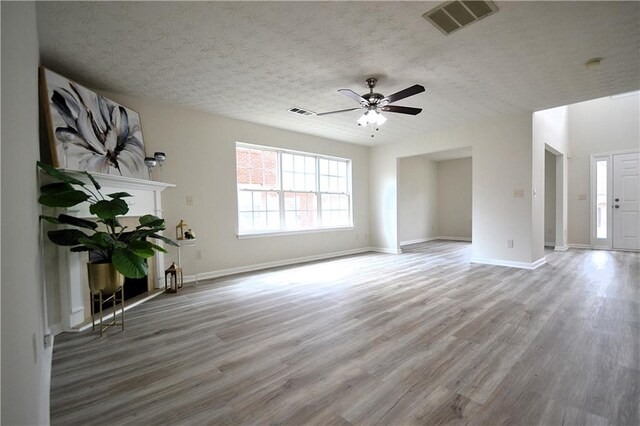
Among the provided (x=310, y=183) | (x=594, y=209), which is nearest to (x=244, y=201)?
(x=310, y=183)

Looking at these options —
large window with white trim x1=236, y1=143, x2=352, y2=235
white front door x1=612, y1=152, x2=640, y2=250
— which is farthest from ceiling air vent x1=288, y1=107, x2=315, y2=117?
white front door x1=612, y1=152, x2=640, y2=250

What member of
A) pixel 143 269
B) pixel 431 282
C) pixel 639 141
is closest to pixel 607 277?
pixel 431 282

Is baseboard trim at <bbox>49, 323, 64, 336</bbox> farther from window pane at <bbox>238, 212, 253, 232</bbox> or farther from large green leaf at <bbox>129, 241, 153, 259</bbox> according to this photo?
window pane at <bbox>238, 212, 253, 232</bbox>

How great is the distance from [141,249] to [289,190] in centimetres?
332

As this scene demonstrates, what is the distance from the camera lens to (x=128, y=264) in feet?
7.47

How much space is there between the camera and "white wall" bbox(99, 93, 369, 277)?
13.3 feet

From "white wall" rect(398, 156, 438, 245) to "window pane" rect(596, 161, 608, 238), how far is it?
153 inches

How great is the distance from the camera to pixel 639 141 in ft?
19.7

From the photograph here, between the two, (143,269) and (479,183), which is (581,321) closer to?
(479,183)

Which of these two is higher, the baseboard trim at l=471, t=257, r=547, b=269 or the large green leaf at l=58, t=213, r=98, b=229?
the large green leaf at l=58, t=213, r=98, b=229

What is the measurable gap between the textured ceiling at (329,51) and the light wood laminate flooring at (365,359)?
8.37ft

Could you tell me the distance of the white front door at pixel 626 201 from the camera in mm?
6082

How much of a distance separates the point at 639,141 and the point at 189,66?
8.64 metres

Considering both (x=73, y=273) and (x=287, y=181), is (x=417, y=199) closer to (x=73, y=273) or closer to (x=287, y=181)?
(x=287, y=181)
